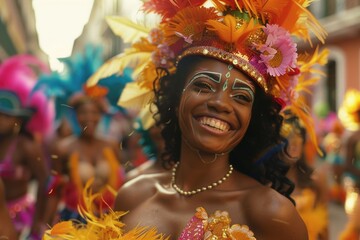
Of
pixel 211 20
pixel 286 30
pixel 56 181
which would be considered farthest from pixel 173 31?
pixel 56 181

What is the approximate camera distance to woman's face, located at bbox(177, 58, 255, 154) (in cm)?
259

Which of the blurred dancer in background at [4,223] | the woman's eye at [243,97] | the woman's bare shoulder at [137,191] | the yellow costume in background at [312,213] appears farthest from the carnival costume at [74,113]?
the woman's eye at [243,97]

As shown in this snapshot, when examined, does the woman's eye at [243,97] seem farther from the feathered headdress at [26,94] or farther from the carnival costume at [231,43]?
the feathered headdress at [26,94]

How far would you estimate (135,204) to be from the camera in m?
2.95

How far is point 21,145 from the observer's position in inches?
201

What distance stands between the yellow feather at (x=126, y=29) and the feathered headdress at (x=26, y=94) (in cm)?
176

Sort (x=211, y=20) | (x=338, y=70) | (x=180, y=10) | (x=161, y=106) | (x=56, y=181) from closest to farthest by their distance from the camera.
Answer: (x=211, y=20) → (x=180, y=10) → (x=161, y=106) → (x=56, y=181) → (x=338, y=70)

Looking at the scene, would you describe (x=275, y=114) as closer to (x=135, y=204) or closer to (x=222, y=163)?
(x=222, y=163)

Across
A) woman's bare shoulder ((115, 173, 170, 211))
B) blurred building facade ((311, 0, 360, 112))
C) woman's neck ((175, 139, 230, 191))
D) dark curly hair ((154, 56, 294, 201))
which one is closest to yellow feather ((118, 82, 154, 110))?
dark curly hair ((154, 56, 294, 201))

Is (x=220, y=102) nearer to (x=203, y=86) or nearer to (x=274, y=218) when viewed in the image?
(x=203, y=86)

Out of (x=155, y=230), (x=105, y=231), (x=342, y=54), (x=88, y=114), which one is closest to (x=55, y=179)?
(x=88, y=114)

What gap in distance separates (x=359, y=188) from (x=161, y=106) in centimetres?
304

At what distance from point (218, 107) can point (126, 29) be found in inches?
41.4

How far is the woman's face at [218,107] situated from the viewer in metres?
2.59
